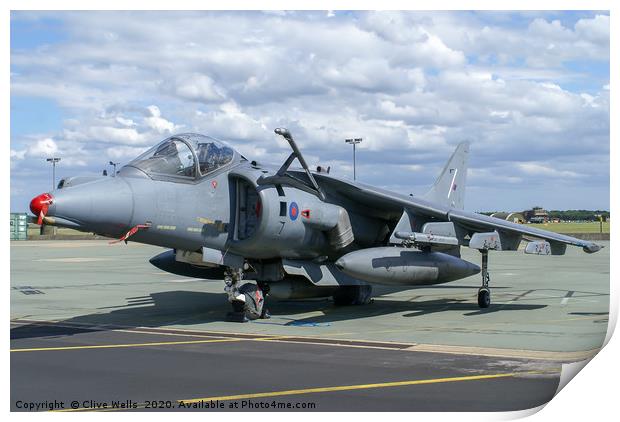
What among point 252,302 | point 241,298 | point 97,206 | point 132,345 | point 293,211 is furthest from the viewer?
point 252,302

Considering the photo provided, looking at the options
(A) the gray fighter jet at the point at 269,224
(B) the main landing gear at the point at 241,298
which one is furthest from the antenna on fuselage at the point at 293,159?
(B) the main landing gear at the point at 241,298

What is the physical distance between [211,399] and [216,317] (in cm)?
742

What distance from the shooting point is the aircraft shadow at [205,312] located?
547 inches

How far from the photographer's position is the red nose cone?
10141 mm

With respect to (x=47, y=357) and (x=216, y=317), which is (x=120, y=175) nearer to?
(x=47, y=357)

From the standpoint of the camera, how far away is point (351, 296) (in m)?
16.7

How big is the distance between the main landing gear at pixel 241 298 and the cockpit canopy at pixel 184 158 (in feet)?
6.96

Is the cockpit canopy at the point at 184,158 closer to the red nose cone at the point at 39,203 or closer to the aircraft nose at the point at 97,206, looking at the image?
the aircraft nose at the point at 97,206

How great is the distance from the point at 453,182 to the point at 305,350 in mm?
10837

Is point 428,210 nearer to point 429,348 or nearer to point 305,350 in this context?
point 429,348

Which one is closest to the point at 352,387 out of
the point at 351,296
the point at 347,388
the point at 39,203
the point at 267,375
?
the point at 347,388

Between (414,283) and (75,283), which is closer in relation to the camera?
(414,283)
